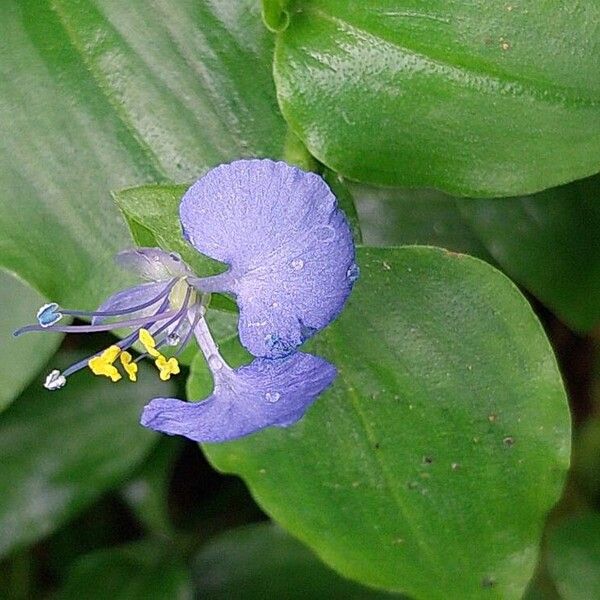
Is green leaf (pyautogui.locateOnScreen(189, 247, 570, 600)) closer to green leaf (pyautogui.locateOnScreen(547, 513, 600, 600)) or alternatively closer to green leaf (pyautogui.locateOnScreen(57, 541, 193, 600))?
green leaf (pyautogui.locateOnScreen(547, 513, 600, 600))

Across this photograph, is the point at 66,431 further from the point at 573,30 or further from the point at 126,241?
the point at 573,30

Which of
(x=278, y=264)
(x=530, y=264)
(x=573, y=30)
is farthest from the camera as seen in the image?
(x=530, y=264)

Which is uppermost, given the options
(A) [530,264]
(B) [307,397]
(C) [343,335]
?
(B) [307,397]

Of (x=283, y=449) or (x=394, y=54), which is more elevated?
(x=394, y=54)

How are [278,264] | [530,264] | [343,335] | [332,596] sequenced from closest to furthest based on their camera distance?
[278,264] < [343,335] < [530,264] < [332,596]

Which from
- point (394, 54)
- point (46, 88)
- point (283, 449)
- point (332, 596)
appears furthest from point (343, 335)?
point (332, 596)

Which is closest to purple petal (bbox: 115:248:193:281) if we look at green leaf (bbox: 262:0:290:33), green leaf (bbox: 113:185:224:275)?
green leaf (bbox: 113:185:224:275)

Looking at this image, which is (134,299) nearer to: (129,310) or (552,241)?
(129,310)

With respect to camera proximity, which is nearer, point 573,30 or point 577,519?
point 573,30
